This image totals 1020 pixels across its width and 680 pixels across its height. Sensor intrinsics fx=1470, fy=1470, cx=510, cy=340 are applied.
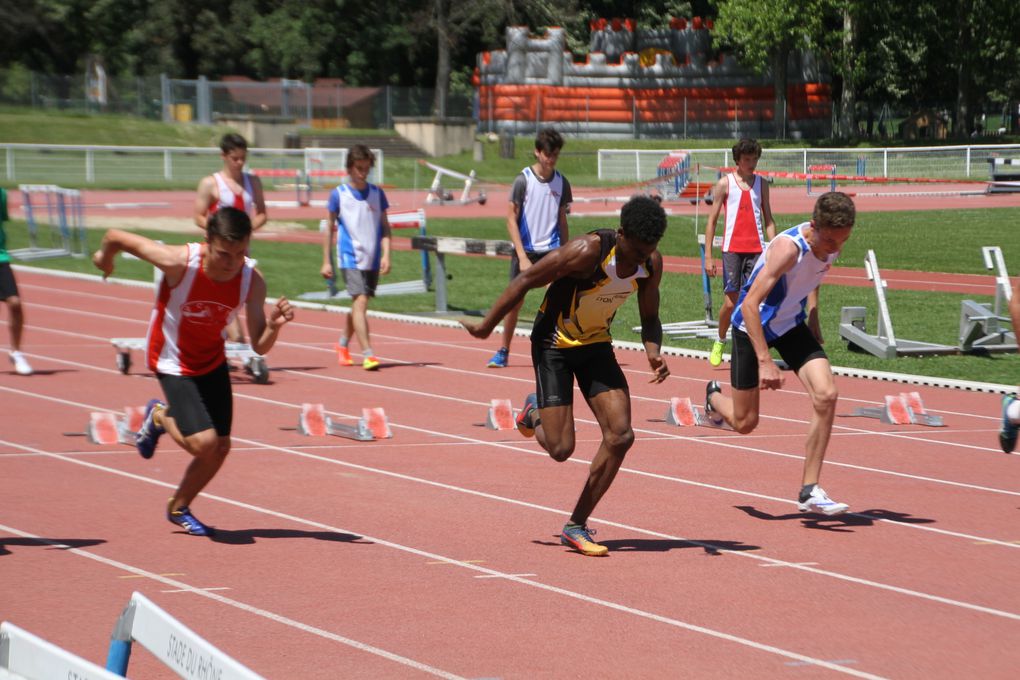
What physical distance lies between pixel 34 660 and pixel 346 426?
6776 mm

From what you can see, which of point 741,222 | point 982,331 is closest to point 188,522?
point 741,222

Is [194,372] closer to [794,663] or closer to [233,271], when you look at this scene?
[233,271]

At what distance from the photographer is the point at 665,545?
24.5 ft

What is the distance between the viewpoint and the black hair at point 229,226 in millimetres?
6898

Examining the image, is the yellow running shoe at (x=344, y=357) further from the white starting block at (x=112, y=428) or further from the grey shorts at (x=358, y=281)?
the white starting block at (x=112, y=428)

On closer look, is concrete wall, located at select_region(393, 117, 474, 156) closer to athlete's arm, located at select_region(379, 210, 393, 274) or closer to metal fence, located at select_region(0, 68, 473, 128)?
metal fence, located at select_region(0, 68, 473, 128)

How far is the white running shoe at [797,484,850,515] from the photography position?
778 cm

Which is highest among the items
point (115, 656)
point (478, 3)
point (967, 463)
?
point (478, 3)

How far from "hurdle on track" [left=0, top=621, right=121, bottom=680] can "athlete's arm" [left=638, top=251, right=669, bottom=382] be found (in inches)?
163

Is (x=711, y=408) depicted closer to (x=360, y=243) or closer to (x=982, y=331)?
(x=360, y=243)

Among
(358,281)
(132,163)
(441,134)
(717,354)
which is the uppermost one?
(441,134)

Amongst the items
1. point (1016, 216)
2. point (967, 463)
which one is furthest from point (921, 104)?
point (967, 463)

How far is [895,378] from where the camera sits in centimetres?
1319

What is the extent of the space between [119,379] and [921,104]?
6083cm
